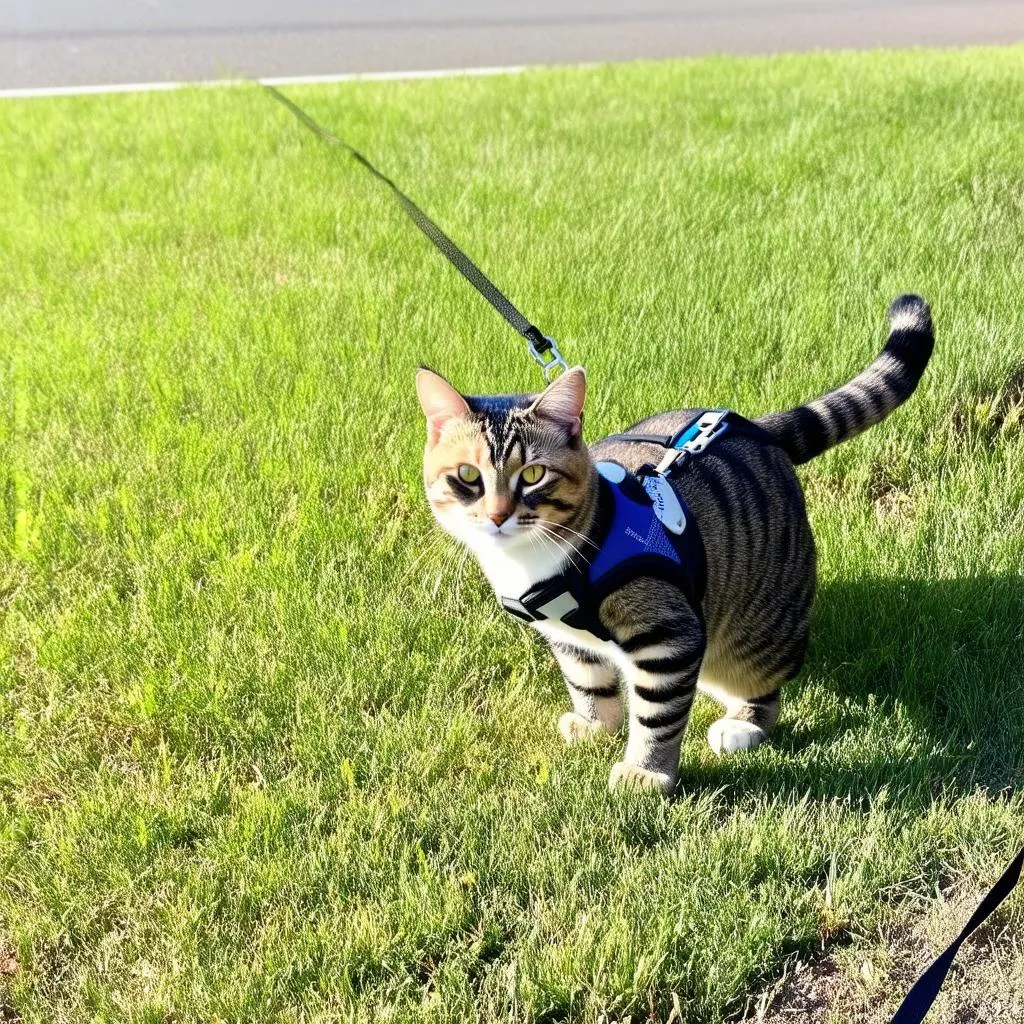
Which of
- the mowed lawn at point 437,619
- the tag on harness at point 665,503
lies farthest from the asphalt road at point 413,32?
the tag on harness at point 665,503

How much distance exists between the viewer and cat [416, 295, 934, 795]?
2.14 m

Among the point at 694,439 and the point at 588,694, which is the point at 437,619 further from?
the point at 694,439

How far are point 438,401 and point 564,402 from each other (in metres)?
0.27

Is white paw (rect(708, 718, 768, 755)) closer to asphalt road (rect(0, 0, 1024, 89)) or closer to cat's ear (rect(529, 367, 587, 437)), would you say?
cat's ear (rect(529, 367, 587, 437))

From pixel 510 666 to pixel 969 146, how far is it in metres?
4.34

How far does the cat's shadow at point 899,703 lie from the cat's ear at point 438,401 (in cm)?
99

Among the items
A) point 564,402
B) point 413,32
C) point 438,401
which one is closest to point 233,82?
point 413,32

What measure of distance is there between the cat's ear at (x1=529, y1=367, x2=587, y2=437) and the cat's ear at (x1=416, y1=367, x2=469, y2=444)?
0.16 metres

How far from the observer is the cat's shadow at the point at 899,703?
2348mm

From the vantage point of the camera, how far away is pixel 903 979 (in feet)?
6.41

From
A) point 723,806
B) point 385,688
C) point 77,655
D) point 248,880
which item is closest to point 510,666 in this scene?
point 385,688

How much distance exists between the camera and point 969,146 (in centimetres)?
548

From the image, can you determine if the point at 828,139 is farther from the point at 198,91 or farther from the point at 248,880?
the point at 248,880

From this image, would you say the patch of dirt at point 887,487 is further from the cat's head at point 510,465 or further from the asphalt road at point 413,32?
the asphalt road at point 413,32
